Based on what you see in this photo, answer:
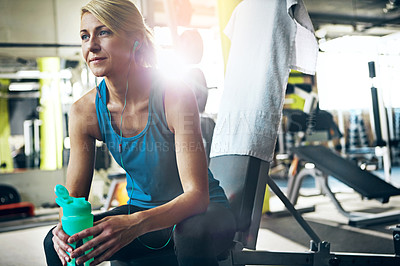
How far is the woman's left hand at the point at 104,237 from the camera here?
739 millimetres

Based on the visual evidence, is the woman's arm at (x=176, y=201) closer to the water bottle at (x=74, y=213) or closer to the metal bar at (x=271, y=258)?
the water bottle at (x=74, y=213)

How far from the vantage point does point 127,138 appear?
1.01 m

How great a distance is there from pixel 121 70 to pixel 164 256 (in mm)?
515

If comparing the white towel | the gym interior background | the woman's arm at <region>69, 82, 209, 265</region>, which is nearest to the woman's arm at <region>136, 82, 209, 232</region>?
the woman's arm at <region>69, 82, 209, 265</region>

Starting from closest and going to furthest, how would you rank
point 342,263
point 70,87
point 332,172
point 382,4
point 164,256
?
point 164,256 → point 342,263 → point 332,172 → point 70,87 → point 382,4

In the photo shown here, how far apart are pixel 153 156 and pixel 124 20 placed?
1.15 feet

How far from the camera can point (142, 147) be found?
1.00m

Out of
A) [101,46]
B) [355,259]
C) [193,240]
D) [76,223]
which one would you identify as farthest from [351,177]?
[76,223]

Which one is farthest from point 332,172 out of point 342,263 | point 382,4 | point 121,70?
point 382,4

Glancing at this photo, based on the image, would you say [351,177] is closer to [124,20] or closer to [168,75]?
[168,75]

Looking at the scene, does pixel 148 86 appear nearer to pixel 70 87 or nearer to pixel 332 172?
pixel 332 172

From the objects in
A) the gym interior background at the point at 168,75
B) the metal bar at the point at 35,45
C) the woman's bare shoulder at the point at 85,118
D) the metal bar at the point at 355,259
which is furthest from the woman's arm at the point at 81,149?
the metal bar at the point at 35,45

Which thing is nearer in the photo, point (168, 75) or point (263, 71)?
point (168, 75)

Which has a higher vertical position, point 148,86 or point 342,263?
point 148,86
